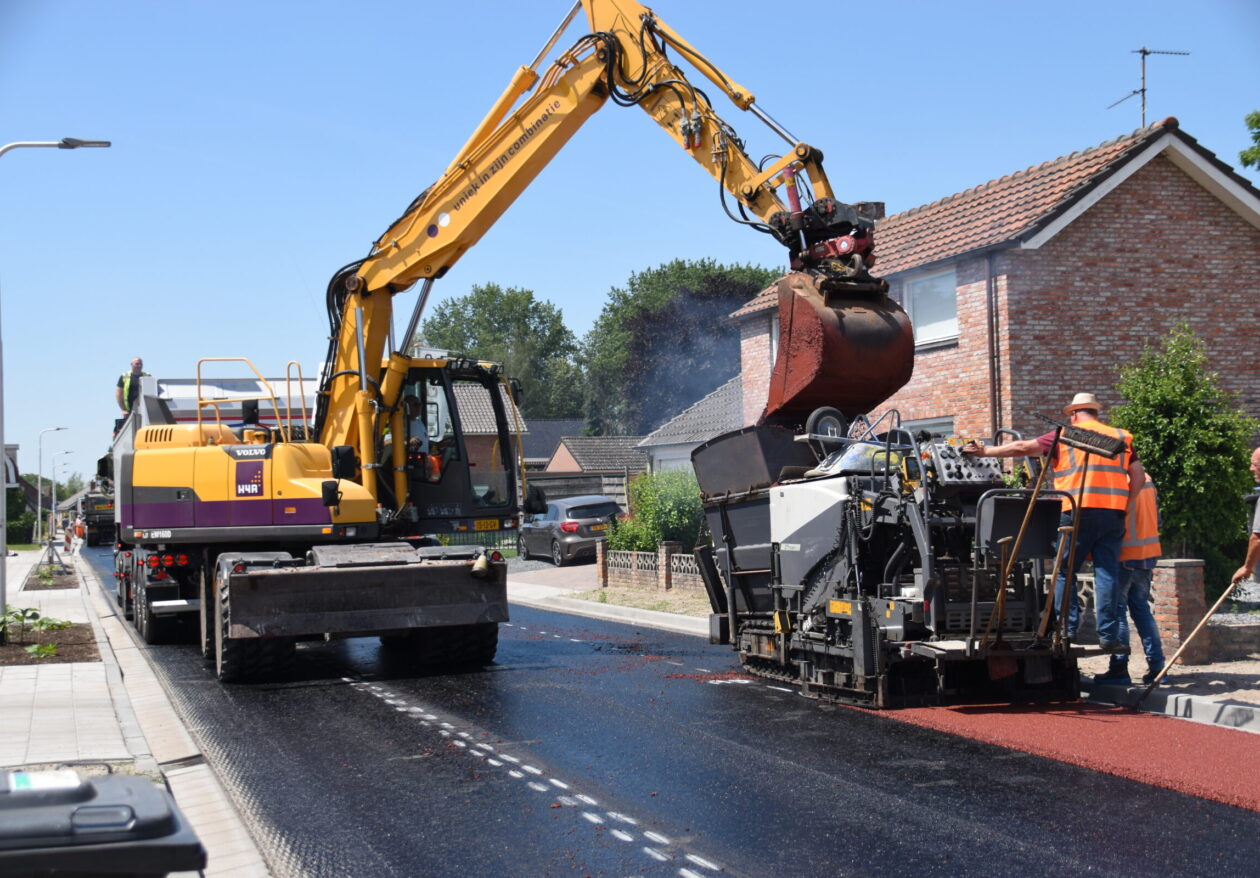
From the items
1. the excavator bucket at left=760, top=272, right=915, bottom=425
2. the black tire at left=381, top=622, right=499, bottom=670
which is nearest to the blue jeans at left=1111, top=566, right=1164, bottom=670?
the excavator bucket at left=760, top=272, right=915, bottom=425

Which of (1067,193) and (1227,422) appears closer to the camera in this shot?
(1227,422)

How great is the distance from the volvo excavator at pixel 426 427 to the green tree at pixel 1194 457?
541cm

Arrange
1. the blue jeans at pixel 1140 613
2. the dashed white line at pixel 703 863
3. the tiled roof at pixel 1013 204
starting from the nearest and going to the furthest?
the dashed white line at pixel 703 863
the blue jeans at pixel 1140 613
the tiled roof at pixel 1013 204

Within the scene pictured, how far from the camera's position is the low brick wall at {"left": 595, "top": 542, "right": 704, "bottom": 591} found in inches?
748

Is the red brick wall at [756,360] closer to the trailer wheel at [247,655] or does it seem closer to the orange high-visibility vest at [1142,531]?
the trailer wheel at [247,655]

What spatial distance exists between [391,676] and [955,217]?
13.1 meters

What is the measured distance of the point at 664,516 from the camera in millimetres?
21188

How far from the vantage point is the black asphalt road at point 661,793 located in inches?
211

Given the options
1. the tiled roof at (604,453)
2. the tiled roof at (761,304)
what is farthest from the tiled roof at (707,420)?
the tiled roof at (604,453)

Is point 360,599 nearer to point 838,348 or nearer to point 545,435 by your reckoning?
point 838,348

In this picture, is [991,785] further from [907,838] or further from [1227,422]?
[1227,422]

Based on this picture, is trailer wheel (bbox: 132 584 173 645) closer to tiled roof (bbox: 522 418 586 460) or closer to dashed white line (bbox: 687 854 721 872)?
dashed white line (bbox: 687 854 721 872)

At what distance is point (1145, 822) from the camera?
18.9 feet

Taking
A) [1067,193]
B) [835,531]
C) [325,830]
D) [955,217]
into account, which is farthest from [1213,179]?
[325,830]
